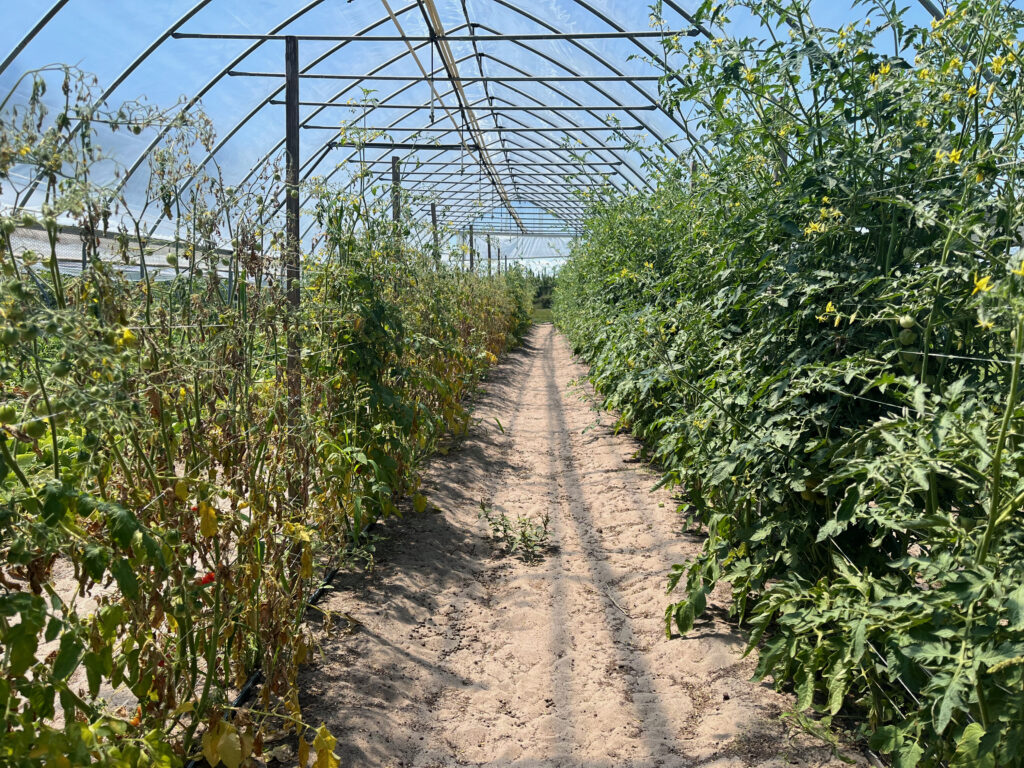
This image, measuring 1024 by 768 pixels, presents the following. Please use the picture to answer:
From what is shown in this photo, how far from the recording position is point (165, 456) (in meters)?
1.99

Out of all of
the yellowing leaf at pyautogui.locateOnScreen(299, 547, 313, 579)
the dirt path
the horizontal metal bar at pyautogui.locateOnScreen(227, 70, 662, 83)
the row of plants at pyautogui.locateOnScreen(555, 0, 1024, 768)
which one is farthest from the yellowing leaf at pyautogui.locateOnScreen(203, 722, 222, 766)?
the horizontal metal bar at pyautogui.locateOnScreen(227, 70, 662, 83)

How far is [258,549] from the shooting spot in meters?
2.26

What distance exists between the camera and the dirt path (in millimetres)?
2355

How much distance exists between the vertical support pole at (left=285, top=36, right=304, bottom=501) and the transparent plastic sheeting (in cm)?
42

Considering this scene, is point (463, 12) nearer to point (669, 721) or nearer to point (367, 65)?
point (367, 65)

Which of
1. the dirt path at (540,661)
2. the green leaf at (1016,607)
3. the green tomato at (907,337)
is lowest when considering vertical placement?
the dirt path at (540,661)

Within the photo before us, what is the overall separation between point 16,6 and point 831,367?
5643mm

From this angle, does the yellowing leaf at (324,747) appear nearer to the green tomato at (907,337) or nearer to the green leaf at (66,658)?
the green leaf at (66,658)

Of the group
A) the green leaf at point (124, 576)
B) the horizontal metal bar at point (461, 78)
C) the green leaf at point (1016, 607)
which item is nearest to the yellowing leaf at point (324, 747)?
the green leaf at point (124, 576)

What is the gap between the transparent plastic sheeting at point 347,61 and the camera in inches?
229

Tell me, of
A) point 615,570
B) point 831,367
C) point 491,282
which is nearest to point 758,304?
point 831,367

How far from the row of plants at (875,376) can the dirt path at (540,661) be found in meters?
0.24

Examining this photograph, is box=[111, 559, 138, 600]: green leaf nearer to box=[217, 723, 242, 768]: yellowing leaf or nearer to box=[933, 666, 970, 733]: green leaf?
box=[217, 723, 242, 768]: yellowing leaf

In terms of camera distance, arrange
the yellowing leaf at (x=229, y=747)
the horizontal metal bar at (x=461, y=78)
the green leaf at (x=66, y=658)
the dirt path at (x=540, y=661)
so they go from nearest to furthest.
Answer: the green leaf at (x=66, y=658), the yellowing leaf at (x=229, y=747), the dirt path at (x=540, y=661), the horizontal metal bar at (x=461, y=78)
